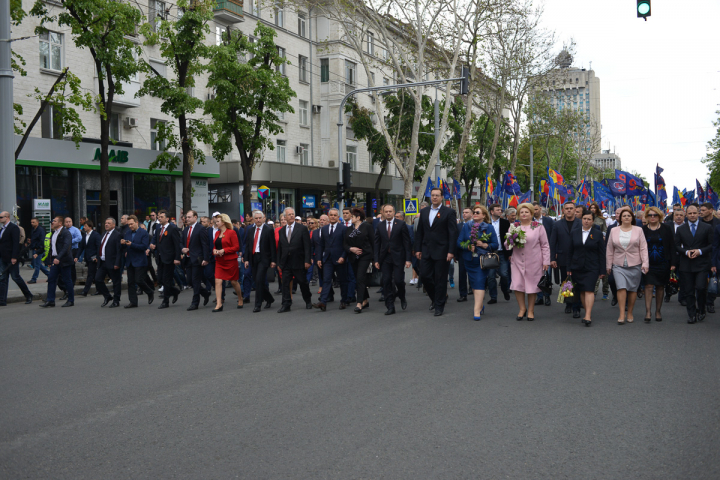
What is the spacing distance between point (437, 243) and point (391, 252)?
0.88 metres

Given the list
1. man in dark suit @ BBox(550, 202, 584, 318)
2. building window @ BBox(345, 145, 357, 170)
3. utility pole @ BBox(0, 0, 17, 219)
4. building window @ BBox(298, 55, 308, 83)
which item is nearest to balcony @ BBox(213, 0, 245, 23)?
building window @ BBox(298, 55, 308, 83)

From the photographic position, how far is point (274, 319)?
11141mm

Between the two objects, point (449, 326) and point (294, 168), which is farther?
point (294, 168)

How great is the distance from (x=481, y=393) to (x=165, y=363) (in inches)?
138

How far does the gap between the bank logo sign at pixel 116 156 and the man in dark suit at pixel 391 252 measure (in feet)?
62.0

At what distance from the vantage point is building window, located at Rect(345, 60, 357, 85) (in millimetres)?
43656

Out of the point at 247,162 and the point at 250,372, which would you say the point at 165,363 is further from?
the point at 247,162

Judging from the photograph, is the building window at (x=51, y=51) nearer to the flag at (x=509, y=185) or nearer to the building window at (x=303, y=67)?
the building window at (x=303, y=67)

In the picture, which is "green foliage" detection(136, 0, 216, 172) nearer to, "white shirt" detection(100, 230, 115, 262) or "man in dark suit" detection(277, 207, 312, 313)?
"white shirt" detection(100, 230, 115, 262)

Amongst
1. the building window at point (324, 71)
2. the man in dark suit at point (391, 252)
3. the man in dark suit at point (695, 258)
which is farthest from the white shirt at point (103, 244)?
the building window at point (324, 71)

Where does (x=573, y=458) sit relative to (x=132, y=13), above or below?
below

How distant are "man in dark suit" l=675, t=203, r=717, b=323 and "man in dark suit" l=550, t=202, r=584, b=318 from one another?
154 cm

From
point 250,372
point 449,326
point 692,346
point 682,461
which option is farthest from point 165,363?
Answer: point 692,346

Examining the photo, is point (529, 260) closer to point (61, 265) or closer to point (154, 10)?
point (61, 265)
